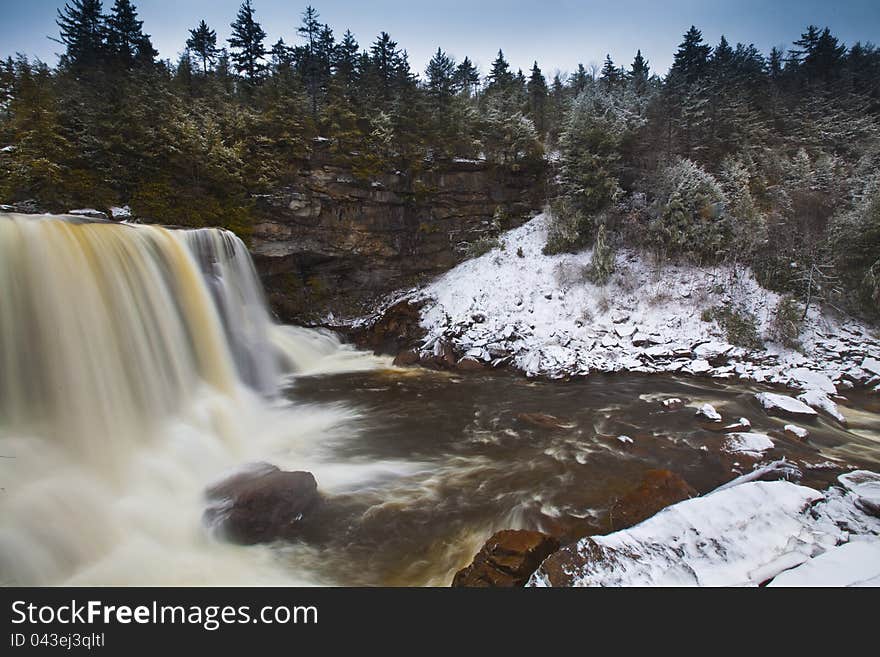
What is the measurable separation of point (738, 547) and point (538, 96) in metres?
35.2

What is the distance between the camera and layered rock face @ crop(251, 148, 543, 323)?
15.3 m

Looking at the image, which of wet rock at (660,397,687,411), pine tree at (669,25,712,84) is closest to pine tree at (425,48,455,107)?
pine tree at (669,25,712,84)

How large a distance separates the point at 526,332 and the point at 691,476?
784 centimetres

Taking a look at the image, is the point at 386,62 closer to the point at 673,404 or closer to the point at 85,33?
the point at 85,33

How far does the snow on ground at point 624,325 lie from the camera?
1042cm

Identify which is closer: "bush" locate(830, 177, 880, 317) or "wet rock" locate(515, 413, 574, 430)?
"wet rock" locate(515, 413, 574, 430)

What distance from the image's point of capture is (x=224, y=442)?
7.09 meters

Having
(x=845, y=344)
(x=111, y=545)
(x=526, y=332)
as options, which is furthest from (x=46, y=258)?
(x=845, y=344)

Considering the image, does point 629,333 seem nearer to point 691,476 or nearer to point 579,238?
point 579,238

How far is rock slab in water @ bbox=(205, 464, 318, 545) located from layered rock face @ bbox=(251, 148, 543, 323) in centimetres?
1167

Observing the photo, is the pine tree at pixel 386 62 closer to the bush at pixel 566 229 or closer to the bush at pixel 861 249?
the bush at pixel 566 229

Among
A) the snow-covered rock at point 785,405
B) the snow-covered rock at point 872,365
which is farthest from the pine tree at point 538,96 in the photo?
the snow-covered rock at point 785,405

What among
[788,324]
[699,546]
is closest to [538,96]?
[788,324]

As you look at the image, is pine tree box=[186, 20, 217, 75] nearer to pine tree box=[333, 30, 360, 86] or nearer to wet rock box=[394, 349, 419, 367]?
pine tree box=[333, 30, 360, 86]
